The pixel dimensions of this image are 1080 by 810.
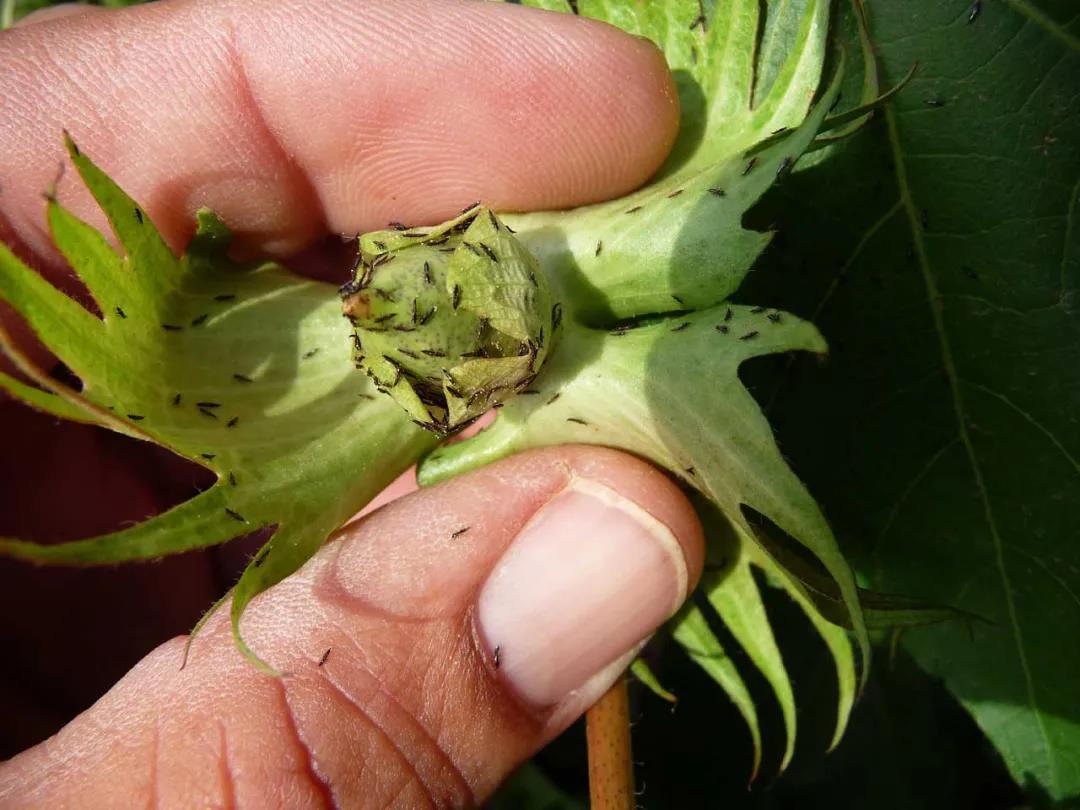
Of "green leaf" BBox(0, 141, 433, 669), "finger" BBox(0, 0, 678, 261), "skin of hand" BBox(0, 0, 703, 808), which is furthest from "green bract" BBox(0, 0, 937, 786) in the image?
"finger" BBox(0, 0, 678, 261)

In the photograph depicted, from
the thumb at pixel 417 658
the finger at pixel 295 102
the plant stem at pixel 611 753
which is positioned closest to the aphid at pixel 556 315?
the thumb at pixel 417 658

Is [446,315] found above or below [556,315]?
above

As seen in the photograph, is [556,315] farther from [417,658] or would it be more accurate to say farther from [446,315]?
[417,658]

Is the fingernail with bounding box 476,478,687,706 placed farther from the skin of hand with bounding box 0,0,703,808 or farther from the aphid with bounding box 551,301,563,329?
the aphid with bounding box 551,301,563,329

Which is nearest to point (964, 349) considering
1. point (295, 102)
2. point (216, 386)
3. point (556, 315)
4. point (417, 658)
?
point (556, 315)

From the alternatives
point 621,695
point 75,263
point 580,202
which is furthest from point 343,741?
point 580,202

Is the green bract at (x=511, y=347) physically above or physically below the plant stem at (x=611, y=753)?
above

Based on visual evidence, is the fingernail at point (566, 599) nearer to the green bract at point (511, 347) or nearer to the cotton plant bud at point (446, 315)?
the green bract at point (511, 347)
